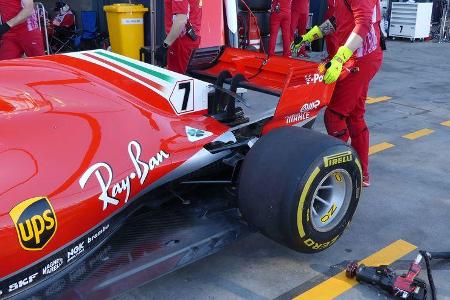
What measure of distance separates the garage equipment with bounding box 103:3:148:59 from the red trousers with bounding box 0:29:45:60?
2.19m

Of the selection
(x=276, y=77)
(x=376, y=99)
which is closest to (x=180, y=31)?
(x=276, y=77)

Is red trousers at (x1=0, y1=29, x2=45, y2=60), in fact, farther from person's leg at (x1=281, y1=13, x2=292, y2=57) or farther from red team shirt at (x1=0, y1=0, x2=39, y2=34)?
person's leg at (x1=281, y1=13, x2=292, y2=57)

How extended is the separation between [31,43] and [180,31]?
1.63m

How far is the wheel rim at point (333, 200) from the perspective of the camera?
8.79 feet

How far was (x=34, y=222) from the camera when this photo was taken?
1.83m

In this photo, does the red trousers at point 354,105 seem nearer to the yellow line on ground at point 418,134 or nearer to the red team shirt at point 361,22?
the red team shirt at point 361,22

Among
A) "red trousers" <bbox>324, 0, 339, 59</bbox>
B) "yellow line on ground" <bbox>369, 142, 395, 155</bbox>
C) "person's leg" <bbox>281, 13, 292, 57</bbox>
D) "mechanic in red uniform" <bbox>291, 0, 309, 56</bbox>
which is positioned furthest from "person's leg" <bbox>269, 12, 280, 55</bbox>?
"yellow line on ground" <bbox>369, 142, 395, 155</bbox>

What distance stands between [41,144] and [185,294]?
1040 mm

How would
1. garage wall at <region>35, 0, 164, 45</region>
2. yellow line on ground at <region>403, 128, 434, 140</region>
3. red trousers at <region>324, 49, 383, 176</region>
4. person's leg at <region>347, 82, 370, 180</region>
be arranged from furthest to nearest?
garage wall at <region>35, 0, 164, 45</region>
yellow line on ground at <region>403, 128, 434, 140</region>
person's leg at <region>347, 82, 370, 180</region>
red trousers at <region>324, 49, 383, 176</region>

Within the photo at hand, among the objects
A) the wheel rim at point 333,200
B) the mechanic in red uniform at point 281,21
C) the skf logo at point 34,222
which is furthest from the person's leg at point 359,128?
the mechanic in red uniform at point 281,21

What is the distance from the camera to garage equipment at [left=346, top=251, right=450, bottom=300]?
2.35 meters

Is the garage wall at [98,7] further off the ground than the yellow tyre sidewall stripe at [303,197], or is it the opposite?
the garage wall at [98,7]

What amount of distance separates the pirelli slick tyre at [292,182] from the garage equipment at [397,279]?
22 centimetres

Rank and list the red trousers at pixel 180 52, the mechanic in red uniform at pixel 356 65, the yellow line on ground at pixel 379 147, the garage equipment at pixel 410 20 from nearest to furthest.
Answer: the mechanic in red uniform at pixel 356 65, the yellow line on ground at pixel 379 147, the red trousers at pixel 180 52, the garage equipment at pixel 410 20
